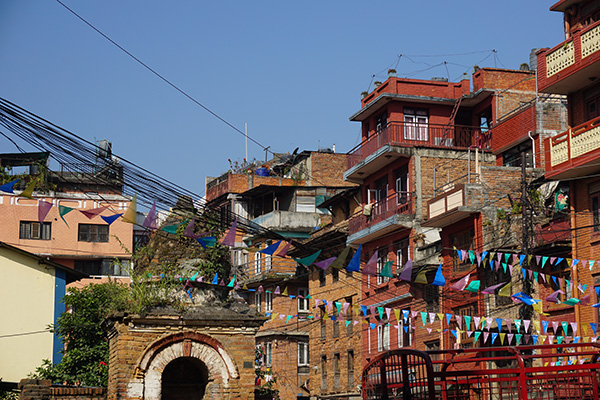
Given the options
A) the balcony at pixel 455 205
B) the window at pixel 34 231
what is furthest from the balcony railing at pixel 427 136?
the window at pixel 34 231

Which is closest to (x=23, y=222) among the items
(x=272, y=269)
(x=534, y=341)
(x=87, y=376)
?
(x=272, y=269)

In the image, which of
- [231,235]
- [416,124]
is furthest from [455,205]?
[231,235]

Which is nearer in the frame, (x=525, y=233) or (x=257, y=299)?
(x=525, y=233)

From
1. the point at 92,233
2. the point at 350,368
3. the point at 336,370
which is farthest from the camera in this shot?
the point at 92,233

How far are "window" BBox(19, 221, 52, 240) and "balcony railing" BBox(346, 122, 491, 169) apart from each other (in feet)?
93.3

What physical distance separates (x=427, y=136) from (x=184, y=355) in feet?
84.8

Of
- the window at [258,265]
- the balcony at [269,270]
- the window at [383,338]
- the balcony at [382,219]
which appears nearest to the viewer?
the balcony at [382,219]

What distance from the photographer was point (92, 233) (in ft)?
221

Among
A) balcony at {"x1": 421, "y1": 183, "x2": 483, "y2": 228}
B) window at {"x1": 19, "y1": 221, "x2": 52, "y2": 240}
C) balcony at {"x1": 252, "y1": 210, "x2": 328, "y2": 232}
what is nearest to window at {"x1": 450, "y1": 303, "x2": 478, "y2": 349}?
balcony at {"x1": 421, "y1": 183, "x2": 483, "y2": 228}

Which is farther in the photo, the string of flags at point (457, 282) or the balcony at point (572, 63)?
the balcony at point (572, 63)

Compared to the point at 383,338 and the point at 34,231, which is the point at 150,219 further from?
the point at 34,231

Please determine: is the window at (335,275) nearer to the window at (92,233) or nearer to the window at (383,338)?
the window at (383,338)

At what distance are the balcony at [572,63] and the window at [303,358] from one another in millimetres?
28312

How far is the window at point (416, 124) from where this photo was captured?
46.7 m
